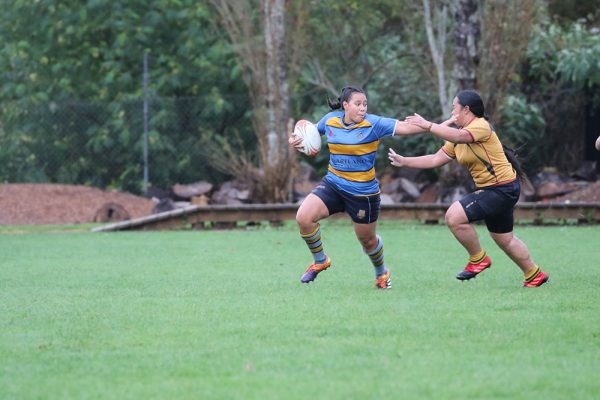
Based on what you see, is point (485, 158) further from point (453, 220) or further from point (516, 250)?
point (516, 250)

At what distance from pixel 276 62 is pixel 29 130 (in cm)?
601

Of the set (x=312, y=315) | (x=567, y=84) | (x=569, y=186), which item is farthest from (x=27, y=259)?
(x=567, y=84)

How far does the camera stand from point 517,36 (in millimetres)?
20719

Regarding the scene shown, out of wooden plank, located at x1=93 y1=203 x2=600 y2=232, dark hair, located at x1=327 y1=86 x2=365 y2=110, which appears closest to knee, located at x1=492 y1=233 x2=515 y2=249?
dark hair, located at x1=327 y1=86 x2=365 y2=110

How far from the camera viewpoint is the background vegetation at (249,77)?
2080 centimetres

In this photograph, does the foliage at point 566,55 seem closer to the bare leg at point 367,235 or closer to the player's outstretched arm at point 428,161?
the player's outstretched arm at point 428,161

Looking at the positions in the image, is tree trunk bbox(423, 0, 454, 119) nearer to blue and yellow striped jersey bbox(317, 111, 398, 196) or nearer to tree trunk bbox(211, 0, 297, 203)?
tree trunk bbox(211, 0, 297, 203)

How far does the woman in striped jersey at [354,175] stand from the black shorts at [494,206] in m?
0.84

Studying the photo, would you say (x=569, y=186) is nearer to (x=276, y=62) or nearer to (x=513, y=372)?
(x=276, y=62)

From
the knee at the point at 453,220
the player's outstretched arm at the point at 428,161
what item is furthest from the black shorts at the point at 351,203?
the knee at the point at 453,220

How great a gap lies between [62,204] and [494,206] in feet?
44.7

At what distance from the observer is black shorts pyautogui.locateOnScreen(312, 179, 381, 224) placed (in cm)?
998

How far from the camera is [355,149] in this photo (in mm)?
9938

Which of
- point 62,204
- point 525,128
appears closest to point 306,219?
point 62,204
